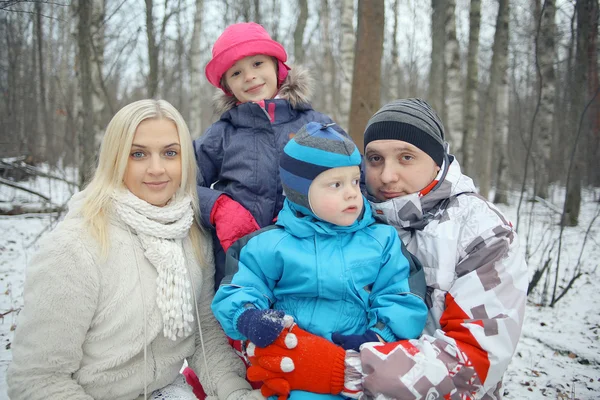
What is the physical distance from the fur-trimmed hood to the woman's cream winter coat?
3.43ft

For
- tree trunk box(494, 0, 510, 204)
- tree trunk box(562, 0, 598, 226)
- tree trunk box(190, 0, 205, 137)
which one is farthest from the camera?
tree trunk box(190, 0, 205, 137)

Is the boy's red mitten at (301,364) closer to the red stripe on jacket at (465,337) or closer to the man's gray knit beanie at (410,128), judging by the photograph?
the red stripe on jacket at (465,337)

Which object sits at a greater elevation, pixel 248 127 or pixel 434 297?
pixel 248 127

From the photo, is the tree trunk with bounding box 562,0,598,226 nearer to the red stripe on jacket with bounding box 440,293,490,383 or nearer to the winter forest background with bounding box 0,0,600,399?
the winter forest background with bounding box 0,0,600,399

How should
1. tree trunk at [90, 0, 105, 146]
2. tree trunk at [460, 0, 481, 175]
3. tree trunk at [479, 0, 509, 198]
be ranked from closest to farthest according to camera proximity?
tree trunk at [90, 0, 105, 146] < tree trunk at [460, 0, 481, 175] < tree trunk at [479, 0, 509, 198]

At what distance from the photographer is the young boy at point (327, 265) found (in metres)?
1.64

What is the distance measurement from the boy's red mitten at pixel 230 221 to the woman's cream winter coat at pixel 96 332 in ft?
0.71

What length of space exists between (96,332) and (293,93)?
1.64m

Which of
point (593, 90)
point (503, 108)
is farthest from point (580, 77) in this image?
point (503, 108)

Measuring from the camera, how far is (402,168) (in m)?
1.92

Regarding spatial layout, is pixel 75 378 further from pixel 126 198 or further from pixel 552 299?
pixel 552 299

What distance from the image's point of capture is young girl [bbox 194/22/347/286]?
84.7 inches

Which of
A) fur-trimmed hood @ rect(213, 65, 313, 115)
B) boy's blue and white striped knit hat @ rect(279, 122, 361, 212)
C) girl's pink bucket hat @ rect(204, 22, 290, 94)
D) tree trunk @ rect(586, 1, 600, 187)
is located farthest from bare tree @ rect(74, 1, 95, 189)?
tree trunk @ rect(586, 1, 600, 187)

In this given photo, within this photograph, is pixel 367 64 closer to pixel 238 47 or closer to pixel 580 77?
pixel 238 47
